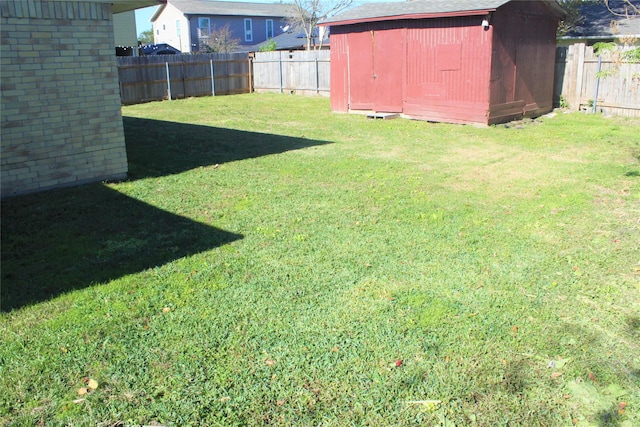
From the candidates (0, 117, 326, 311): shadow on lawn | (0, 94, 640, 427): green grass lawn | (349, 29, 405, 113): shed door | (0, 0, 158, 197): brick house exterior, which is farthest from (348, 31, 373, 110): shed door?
(0, 0, 158, 197): brick house exterior

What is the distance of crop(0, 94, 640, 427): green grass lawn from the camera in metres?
3.20

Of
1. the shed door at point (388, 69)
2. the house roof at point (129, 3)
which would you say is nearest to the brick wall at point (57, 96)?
the house roof at point (129, 3)

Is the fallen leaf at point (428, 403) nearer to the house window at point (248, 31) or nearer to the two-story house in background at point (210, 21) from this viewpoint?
the two-story house in background at point (210, 21)

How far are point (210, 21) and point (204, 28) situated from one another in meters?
0.81

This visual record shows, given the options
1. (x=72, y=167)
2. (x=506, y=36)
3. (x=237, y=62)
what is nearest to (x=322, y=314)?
(x=72, y=167)

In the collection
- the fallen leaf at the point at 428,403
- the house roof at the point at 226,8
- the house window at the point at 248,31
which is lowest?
the fallen leaf at the point at 428,403

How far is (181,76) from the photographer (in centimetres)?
2266

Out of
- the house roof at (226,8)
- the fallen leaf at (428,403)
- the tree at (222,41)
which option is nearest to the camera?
the fallen leaf at (428,403)

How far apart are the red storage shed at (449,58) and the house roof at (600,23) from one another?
20.3 ft

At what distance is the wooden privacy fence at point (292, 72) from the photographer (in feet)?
75.2

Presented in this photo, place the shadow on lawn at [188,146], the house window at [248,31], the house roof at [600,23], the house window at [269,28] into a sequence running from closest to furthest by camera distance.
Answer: the shadow on lawn at [188,146]
the house roof at [600,23]
the house window at [248,31]
the house window at [269,28]

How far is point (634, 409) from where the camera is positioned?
314 centimetres

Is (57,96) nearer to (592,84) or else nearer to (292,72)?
(592,84)

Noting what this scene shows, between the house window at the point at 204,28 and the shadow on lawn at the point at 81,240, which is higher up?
the house window at the point at 204,28
